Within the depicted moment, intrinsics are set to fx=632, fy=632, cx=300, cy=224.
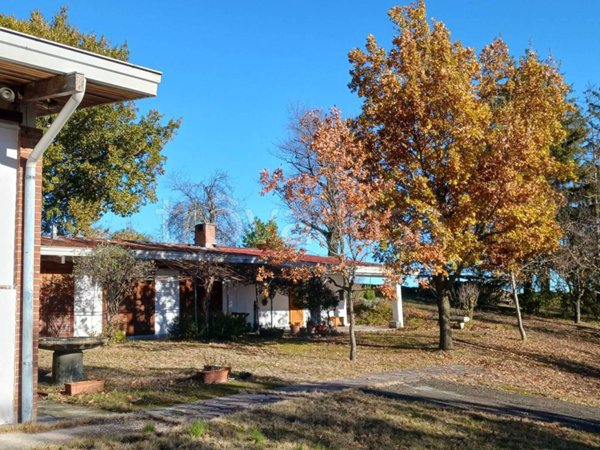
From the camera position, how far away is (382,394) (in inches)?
429

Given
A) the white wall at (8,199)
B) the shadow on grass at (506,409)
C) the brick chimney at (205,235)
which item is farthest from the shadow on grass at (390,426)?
the brick chimney at (205,235)

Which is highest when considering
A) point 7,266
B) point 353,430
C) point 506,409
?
point 7,266

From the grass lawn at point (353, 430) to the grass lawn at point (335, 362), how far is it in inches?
62.1

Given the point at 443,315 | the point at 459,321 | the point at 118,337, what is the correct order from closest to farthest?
1. the point at 118,337
2. the point at 443,315
3. the point at 459,321

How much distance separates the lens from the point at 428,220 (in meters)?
17.2

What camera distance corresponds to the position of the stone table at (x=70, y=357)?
987 centimetres

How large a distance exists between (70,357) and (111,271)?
7677mm

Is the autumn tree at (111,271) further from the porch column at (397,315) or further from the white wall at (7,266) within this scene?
the porch column at (397,315)

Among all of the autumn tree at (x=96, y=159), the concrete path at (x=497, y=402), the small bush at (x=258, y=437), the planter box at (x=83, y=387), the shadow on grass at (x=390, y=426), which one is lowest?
the concrete path at (x=497, y=402)

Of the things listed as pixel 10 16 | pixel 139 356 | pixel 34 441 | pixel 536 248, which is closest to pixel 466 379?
pixel 536 248

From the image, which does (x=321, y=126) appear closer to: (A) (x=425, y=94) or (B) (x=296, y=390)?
(A) (x=425, y=94)

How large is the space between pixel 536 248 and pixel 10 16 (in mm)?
23001

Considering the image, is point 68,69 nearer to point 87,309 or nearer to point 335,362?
point 335,362

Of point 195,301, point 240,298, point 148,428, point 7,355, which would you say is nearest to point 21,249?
point 7,355
